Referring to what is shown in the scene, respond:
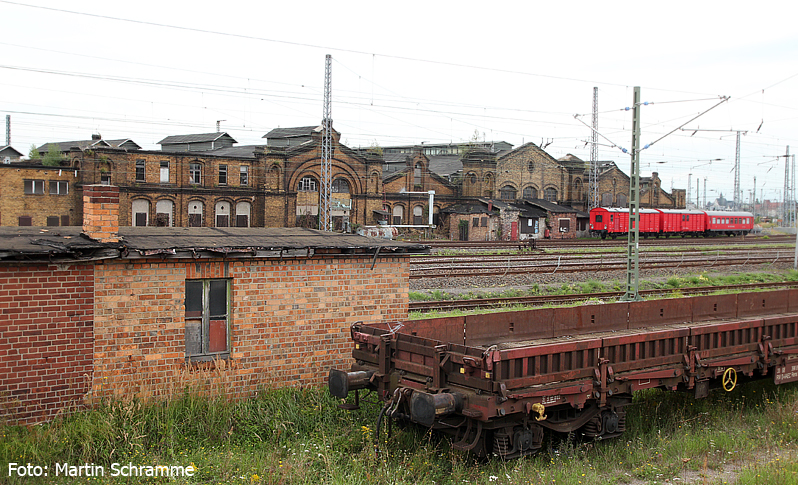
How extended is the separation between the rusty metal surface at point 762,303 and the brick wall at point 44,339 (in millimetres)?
11447

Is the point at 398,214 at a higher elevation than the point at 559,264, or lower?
higher

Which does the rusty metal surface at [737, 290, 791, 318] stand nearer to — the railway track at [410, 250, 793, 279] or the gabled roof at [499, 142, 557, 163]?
the railway track at [410, 250, 793, 279]

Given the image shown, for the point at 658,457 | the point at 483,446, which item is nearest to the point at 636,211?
the point at 658,457

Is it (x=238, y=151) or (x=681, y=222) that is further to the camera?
(x=681, y=222)

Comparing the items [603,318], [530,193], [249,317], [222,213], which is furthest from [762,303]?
[530,193]

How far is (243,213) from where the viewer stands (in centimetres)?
4794

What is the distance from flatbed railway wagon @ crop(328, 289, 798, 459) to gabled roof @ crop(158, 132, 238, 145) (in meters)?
51.6

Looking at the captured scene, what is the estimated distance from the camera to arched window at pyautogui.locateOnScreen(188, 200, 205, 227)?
45500mm

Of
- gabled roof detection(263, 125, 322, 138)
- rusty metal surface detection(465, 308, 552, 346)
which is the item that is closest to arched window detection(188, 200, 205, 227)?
gabled roof detection(263, 125, 322, 138)

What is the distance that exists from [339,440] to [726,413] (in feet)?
19.6

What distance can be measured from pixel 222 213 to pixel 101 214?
132 ft

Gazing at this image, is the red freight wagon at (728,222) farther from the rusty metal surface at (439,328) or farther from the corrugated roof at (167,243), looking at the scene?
the rusty metal surface at (439,328)

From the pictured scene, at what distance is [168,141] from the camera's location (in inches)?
2256

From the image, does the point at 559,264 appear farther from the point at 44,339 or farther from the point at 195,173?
the point at 195,173
